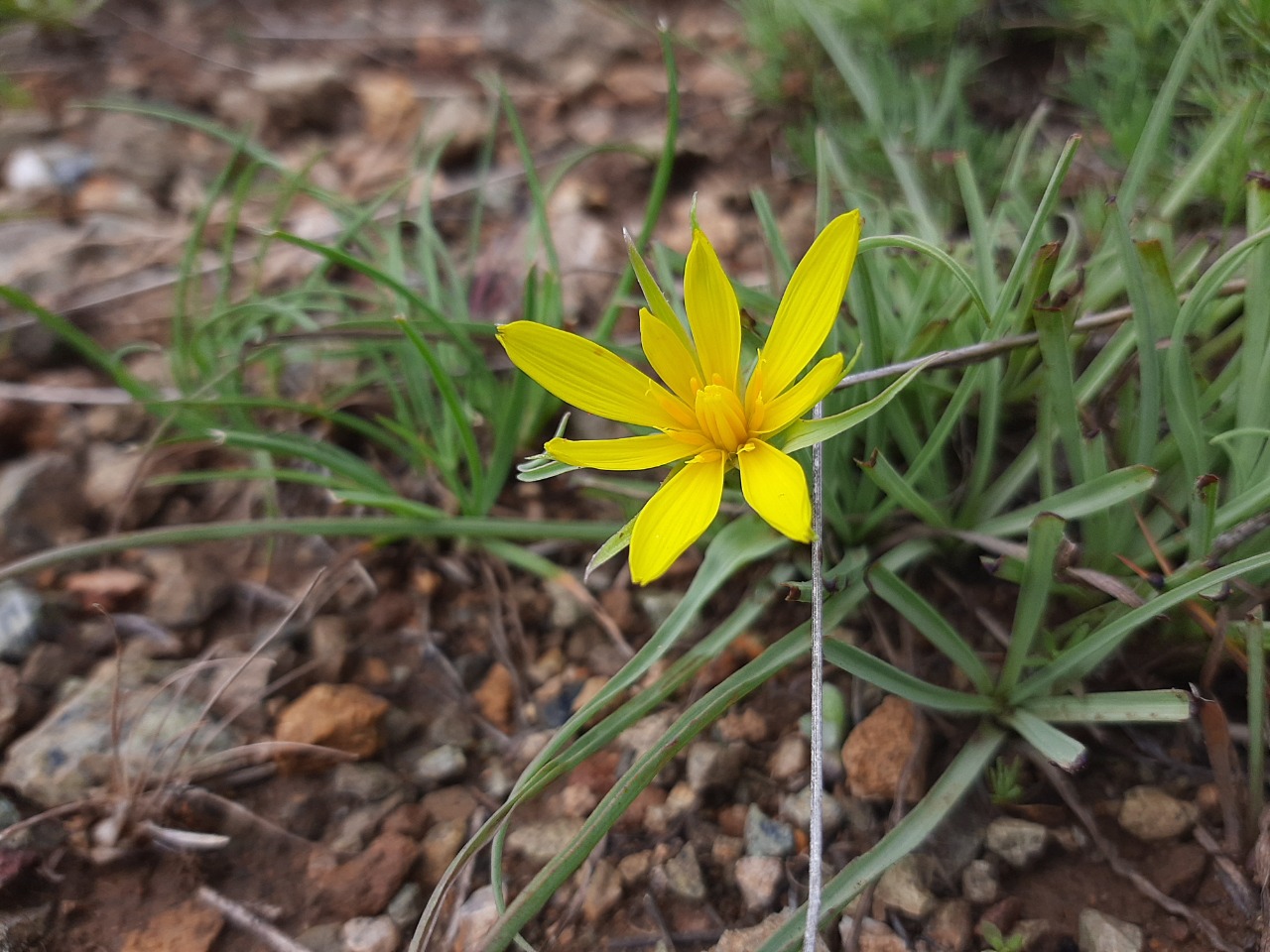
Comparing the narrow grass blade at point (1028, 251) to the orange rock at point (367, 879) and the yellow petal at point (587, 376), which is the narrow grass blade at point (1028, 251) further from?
the orange rock at point (367, 879)

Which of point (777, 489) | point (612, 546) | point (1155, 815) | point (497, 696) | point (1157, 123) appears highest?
point (1157, 123)

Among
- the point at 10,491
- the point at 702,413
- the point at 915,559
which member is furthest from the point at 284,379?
the point at 915,559

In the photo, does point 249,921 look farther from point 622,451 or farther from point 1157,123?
point 1157,123

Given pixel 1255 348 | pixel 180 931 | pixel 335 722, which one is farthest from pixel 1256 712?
pixel 180 931

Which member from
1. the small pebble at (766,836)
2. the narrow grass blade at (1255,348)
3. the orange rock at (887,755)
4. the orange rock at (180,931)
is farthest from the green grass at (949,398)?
the orange rock at (180,931)

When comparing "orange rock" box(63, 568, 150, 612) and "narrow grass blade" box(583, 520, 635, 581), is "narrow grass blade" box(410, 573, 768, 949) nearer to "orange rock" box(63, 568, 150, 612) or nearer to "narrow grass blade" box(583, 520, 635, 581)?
"narrow grass blade" box(583, 520, 635, 581)

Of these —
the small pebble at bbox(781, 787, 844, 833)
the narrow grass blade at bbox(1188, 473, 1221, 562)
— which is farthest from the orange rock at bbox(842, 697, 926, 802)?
the narrow grass blade at bbox(1188, 473, 1221, 562)

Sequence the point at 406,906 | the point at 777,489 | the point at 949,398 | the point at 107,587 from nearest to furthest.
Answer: the point at 777,489
the point at 406,906
the point at 949,398
the point at 107,587

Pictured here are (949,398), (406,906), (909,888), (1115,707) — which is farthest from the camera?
(949,398)
